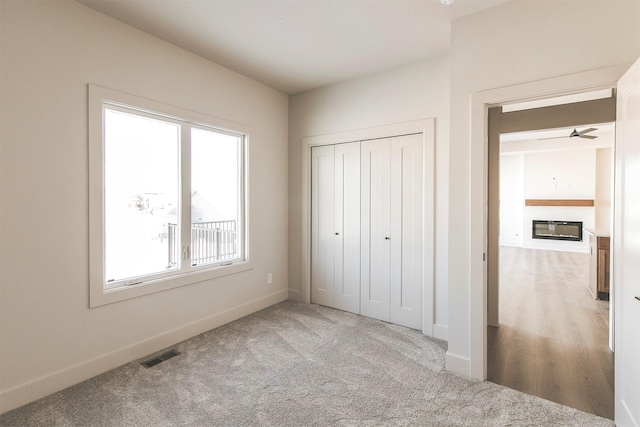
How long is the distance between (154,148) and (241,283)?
173cm

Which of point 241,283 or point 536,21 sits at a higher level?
point 536,21

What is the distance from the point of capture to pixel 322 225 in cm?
405

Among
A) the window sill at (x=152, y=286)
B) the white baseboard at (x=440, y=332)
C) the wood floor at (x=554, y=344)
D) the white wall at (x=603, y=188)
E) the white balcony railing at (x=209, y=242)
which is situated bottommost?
the wood floor at (x=554, y=344)

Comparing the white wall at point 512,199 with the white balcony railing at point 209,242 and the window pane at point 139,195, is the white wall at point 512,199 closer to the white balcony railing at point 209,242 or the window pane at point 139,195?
the white balcony railing at point 209,242

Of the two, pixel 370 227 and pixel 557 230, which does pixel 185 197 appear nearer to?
pixel 370 227

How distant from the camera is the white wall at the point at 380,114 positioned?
3.09 m

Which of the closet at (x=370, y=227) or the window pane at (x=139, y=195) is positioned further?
the closet at (x=370, y=227)

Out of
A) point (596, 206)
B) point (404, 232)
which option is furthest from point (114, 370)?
point (596, 206)

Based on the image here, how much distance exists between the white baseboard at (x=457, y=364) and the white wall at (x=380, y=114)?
0.62 metres

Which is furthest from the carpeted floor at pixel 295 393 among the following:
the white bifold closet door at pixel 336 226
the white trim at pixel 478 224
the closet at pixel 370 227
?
the white bifold closet door at pixel 336 226

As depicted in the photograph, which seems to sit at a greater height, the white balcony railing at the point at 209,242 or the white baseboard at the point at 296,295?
the white balcony railing at the point at 209,242

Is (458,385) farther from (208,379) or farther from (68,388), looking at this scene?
(68,388)

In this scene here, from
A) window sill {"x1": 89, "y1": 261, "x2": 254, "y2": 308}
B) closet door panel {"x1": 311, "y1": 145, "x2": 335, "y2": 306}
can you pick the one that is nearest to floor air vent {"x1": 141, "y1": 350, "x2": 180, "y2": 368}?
window sill {"x1": 89, "y1": 261, "x2": 254, "y2": 308}

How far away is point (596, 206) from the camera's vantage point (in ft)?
24.4
